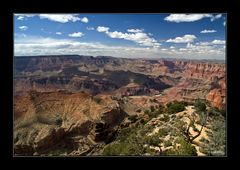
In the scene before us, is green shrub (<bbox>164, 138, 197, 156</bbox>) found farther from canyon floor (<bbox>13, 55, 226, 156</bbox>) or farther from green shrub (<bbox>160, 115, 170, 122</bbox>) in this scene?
green shrub (<bbox>160, 115, 170, 122</bbox>)

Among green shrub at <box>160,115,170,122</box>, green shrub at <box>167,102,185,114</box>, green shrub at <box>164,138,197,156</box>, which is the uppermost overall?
green shrub at <box>167,102,185,114</box>

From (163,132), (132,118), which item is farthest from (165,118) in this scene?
(132,118)

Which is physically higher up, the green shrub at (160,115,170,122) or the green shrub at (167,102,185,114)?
the green shrub at (167,102,185,114)

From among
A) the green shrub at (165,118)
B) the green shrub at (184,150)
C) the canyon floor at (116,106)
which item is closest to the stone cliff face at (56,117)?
the canyon floor at (116,106)

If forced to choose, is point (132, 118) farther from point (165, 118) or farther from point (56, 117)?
point (56, 117)

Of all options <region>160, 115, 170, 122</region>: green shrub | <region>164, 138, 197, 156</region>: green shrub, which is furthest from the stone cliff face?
<region>164, 138, 197, 156</region>: green shrub

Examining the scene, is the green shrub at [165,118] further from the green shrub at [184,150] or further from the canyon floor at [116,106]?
the green shrub at [184,150]

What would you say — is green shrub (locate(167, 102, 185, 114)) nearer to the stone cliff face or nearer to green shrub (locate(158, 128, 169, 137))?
green shrub (locate(158, 128, 169, 137))

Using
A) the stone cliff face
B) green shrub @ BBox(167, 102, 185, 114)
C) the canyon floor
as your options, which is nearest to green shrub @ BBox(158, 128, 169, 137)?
the canyon floor
